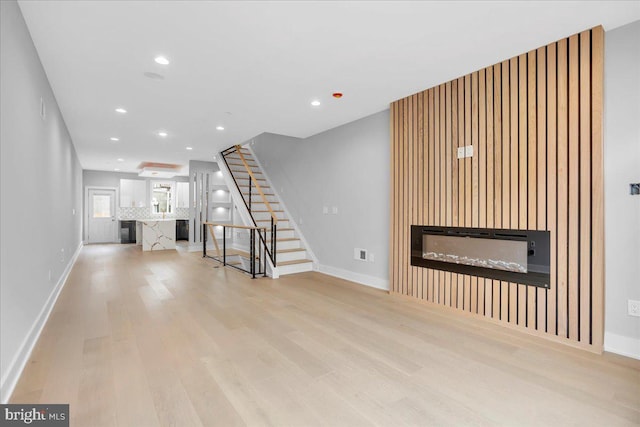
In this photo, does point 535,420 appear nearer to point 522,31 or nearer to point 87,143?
point 522,31

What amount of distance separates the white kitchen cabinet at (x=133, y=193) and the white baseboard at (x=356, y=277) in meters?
9.70

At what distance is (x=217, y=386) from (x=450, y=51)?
11.0ft

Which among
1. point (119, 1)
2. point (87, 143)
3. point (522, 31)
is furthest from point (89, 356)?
point (87, 143)

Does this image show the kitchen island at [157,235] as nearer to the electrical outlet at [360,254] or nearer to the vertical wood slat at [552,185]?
the electrical outlet at [360,254]

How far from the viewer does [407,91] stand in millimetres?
3859

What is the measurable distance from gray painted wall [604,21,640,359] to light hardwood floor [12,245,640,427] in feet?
0.98

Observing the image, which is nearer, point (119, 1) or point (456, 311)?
point (119, 1)

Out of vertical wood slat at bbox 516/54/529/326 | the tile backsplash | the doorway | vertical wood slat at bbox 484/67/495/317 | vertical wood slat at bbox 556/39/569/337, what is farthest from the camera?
the tile backsplash

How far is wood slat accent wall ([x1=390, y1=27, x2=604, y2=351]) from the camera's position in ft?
8.40

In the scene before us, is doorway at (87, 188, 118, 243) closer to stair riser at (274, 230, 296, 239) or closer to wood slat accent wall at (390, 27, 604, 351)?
stair riser at (274, 230, 296, 239)

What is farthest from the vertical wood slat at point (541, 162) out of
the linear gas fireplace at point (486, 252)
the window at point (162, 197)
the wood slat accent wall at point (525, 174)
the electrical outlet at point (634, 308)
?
the window at point (162, 197)

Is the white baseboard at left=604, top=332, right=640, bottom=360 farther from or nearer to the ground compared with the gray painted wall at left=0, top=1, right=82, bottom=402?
nearer to the ground

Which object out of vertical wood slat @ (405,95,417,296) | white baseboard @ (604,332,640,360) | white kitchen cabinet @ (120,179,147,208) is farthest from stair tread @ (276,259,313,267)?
white kitchen cabinet @ (120,179,147,208)

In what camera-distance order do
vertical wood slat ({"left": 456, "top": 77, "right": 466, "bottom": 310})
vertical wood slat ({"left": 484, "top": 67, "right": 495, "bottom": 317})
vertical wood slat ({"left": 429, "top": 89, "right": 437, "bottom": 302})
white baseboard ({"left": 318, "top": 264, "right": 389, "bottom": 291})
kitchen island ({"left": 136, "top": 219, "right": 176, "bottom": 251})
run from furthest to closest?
kitchen island ({"left": 136, "top": 219, "right": 176, "bottom": 251}) < white baseboard ({"left": 318, "top": 264, "right": 389, "bottom": 291}) < vertical wood slat ({"left": 429, "top": 89, "right": 437, "bottom": 302}) < vertical wood slat ({"left": 456, "top": 77, "right": 466, "bottom": 310}) < vertical wood slat ({"left": 484, "top": 67, "right": 495, "bottom": 317})
